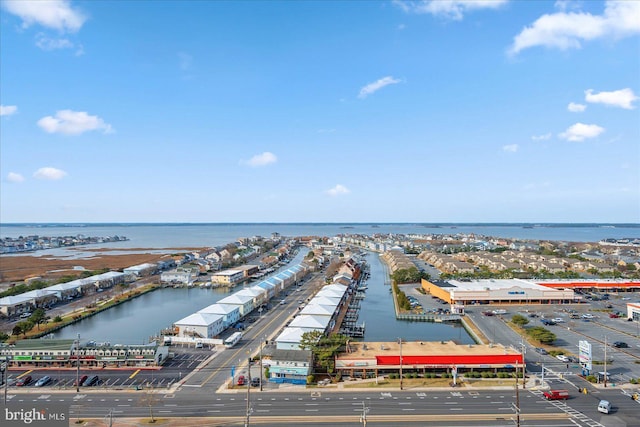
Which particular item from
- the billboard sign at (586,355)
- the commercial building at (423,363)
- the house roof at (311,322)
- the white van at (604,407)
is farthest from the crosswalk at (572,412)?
the house roof at (311,322)

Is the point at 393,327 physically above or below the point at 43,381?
below

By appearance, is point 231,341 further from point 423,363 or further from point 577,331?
point 577,331

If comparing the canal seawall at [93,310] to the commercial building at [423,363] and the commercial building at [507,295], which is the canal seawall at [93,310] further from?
the commercial building at [507,295]

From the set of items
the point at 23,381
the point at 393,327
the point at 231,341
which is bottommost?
the point at 393,327

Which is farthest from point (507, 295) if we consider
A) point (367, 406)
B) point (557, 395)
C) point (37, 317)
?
point (37, 317)

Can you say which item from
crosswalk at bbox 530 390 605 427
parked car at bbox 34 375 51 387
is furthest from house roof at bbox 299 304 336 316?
parked car at bbox 34 375 51 387

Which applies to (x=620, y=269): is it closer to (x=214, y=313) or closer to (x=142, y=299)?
(x=214, y=313)
